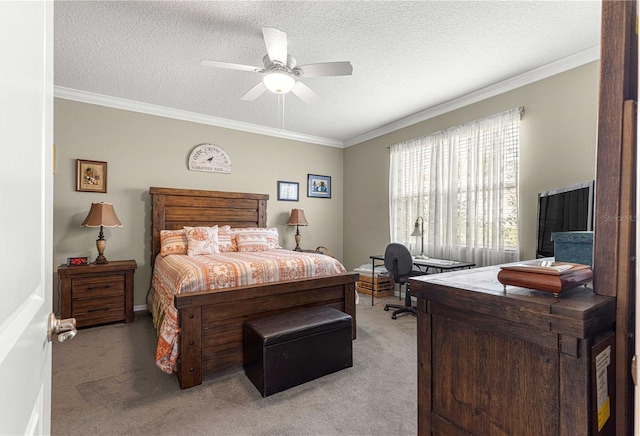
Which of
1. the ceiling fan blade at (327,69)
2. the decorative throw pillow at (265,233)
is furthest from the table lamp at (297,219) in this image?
the ceiling fan blade at (327,69)

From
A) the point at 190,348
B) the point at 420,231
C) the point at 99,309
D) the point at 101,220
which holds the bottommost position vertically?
the point at 99,309

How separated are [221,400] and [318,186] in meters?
4.00

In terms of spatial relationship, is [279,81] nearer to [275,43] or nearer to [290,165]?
[275,43]

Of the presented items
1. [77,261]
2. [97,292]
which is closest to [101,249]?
[77,261]

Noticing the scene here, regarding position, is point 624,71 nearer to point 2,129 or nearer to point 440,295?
point 440,295

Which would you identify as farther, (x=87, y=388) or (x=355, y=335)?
(x=355, y=335)

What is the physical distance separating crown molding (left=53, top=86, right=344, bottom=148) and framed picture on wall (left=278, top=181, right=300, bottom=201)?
2.59ft

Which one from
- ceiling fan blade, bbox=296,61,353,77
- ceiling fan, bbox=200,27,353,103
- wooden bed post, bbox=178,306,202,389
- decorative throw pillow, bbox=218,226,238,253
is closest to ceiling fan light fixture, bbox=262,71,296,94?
ceiling fan, bbox=200,27,353,103

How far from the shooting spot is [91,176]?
3637 mm

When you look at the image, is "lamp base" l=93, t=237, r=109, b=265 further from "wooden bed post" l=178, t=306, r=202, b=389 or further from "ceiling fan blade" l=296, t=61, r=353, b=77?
"ceiling fan blade" l=296, t=61, r=353, b=77

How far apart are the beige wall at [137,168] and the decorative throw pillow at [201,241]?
32.0 inches

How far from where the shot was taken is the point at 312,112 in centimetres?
416

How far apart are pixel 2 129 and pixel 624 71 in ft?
3.60

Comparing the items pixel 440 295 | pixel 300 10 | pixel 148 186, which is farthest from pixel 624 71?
pixel 148 186
